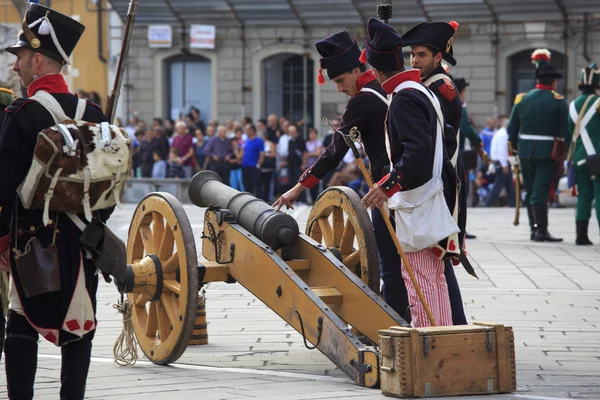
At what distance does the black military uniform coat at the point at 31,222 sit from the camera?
5402 mm

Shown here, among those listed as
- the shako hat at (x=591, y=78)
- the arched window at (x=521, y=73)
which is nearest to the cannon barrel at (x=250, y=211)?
the shako hat at (x=591, y=78)

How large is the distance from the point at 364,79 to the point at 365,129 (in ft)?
0.98

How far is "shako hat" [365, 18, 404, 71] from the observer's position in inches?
264

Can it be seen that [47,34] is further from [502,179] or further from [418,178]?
[502,179]

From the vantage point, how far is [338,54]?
762 centimetres

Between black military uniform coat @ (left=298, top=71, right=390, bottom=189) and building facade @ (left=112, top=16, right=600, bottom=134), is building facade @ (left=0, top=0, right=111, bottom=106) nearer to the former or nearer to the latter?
building facade @ (left=112, top=16, right=600, bottom=134)

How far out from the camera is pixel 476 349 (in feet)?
20.2

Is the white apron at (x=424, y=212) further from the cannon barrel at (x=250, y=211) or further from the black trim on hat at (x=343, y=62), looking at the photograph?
the black trim on hat at (x=343, y=62)

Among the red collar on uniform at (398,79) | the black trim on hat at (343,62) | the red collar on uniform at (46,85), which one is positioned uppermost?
the black trim on hat at (343,62)

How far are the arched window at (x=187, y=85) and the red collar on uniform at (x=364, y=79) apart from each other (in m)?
27.2

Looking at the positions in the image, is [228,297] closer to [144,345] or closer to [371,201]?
[144,345]

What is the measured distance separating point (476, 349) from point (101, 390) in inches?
71.3

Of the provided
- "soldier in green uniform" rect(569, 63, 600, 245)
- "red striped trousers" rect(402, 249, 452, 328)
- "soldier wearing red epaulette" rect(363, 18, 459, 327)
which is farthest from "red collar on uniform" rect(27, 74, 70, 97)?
"soldier in green uniform" rect(569, 63, 600, 245)

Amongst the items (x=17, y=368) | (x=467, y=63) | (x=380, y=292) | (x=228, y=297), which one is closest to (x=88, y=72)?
(x=467, y=63)
